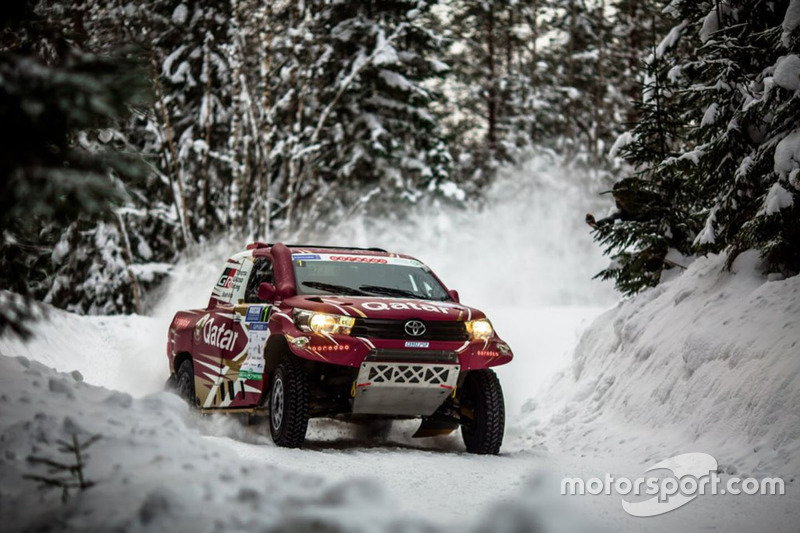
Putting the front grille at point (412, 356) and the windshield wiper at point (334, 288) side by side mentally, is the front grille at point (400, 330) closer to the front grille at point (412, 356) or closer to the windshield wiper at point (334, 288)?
the front grille at point (412, 356)

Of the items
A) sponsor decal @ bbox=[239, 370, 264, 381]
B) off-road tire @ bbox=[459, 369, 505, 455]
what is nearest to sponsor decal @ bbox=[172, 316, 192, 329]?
sponsor decal @ bbox=[239, 370, 264, 381]

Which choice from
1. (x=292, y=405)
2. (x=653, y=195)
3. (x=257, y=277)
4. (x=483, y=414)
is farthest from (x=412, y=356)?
(x=653, y=195)

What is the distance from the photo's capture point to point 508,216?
137ft

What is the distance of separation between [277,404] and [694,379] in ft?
13.1

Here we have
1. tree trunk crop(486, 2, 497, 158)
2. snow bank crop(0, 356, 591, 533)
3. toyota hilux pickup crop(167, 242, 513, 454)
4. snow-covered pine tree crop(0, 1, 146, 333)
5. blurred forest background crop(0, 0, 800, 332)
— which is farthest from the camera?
tree trunk crop(486, 2, 497, 158)

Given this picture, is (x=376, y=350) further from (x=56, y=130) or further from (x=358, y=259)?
(x=56, y=130)

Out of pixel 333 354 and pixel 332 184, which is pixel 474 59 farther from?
pixel 333 354

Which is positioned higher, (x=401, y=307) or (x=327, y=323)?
(x=401, y=307)

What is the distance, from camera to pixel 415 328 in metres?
8.16

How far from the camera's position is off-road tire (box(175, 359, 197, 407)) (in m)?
10.2

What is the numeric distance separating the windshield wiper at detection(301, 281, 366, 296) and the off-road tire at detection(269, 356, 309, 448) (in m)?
0.91

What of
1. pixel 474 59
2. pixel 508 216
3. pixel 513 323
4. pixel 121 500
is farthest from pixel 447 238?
pixel 121 500

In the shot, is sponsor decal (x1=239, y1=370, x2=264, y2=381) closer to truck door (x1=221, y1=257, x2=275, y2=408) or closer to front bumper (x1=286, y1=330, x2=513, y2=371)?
truck door (x1=221, y1=257, x2=275, y2=408)

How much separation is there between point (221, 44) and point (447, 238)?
13376 millimetres
